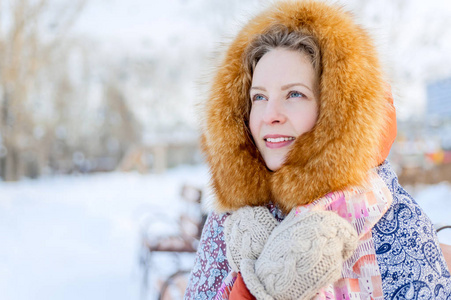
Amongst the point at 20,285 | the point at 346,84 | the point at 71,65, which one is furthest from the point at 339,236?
the point at 71,65

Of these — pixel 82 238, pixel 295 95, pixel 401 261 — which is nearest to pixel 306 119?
pixel 295 95

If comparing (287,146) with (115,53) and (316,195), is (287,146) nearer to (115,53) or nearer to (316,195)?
(316,195)

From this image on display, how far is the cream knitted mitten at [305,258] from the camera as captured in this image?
1.31 meters

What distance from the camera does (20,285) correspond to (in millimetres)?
4855

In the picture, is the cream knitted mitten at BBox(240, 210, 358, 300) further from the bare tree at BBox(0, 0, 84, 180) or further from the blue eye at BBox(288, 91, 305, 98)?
the bare tree at BBox(0, 0, 84, 180)

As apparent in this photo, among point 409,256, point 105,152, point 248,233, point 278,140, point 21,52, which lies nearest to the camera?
point 409,256

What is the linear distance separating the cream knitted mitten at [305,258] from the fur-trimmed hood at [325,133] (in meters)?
0.17

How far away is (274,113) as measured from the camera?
63.1 inches

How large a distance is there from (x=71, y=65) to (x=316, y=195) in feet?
68.4

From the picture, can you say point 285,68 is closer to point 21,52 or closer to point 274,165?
point 274,165

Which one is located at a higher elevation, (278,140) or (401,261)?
(278,140)

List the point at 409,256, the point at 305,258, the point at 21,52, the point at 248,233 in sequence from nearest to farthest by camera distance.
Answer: the point at 305,258
the point at 409,256
the point at 248,233
the point at 21,52

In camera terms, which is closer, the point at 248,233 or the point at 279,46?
the point at 248,233

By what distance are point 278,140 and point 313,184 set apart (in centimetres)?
24
